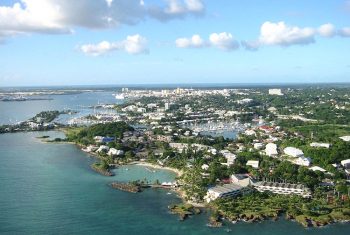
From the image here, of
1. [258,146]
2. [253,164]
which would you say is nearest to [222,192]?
[253,164]

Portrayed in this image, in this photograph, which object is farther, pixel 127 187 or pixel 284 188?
pixel 127 187

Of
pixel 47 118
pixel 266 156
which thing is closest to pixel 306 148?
pixel 266 156

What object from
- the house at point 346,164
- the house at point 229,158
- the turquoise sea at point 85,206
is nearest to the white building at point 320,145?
the house at point 346,164

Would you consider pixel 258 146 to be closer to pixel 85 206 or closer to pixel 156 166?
pixel 156 166

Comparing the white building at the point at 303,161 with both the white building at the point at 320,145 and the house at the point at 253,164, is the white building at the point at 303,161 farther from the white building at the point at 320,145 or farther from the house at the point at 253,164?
the white building at the point at 320,145

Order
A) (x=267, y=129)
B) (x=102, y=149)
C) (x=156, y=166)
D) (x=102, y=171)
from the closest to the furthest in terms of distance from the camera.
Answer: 1. (x=102, y=171)
2. (x=156, y=166)
3. (x=102, y=149)
4. (x=267, y=129)

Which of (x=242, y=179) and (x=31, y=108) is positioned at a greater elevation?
(x=242, y=179)

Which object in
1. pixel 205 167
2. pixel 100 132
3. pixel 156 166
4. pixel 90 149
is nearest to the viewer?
pixel 205 167
